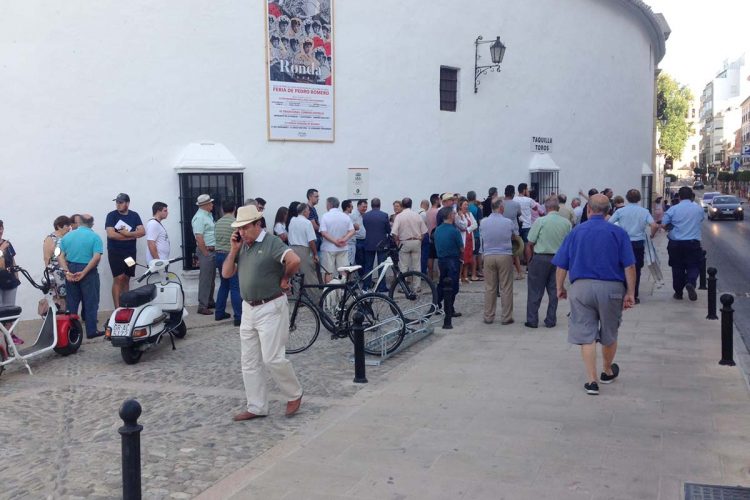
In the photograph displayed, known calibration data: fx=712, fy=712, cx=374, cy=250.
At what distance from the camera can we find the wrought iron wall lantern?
1609cm

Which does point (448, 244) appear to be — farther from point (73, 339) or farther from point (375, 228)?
point (73, 339)

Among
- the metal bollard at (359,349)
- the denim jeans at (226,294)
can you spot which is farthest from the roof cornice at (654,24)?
the metal bollard at (359,349)

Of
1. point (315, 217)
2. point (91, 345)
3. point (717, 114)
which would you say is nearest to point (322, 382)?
point (91, 345)

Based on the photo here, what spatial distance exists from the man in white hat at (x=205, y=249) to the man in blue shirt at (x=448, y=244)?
11.2 feet

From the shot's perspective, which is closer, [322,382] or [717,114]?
[322,382]

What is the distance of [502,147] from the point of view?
691 inches

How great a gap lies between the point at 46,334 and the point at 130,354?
3.56 feet

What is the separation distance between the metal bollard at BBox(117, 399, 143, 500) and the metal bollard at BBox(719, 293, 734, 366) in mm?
5885

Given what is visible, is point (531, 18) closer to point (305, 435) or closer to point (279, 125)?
point (279, 125)

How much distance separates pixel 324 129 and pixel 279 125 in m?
1.02

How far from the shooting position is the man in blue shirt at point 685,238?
11406 mm

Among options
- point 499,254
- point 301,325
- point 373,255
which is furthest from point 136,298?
point 373,255

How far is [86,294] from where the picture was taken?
9453 mm

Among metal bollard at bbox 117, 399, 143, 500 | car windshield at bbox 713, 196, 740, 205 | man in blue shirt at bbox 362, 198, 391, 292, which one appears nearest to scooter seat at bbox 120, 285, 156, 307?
metal bollard at bbox 117, 399, 143, 500
